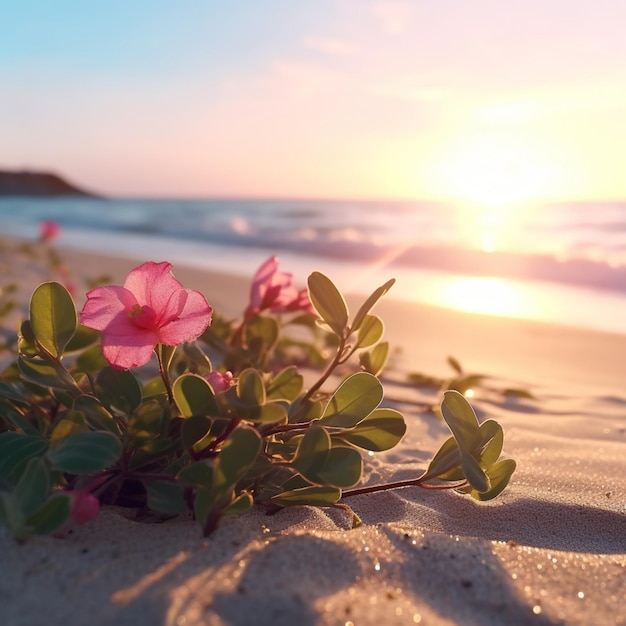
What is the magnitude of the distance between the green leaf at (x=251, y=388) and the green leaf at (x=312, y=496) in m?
0.23

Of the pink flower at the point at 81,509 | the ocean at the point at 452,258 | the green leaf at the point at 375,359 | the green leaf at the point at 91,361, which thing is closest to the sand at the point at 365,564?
the pink flower at the point at 81,509

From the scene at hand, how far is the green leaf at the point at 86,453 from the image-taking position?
0.99 m

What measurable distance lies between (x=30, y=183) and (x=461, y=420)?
4254cm

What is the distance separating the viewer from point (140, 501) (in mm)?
1202

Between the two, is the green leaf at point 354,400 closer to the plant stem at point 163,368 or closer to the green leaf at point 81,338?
the plant stem at point 163,368

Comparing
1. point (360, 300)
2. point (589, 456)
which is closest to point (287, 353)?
point (589, 456)

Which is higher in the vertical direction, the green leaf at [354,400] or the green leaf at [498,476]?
the green leaf at [354,400]

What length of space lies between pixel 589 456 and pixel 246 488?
100 centimetres

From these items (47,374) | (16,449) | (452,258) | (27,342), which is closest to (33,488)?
(16,449)

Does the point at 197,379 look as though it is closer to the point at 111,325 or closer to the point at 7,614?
the point at 111,325

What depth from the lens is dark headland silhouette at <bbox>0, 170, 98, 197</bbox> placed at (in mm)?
39750

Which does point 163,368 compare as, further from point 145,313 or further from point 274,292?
point 274,292

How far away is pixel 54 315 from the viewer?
1.20 m

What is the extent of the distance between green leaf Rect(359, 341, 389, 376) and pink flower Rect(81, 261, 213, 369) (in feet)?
1.42
